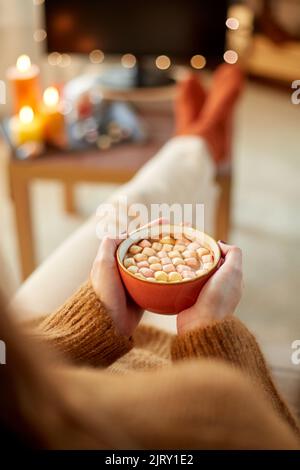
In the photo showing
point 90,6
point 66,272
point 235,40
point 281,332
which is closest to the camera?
point 66,272

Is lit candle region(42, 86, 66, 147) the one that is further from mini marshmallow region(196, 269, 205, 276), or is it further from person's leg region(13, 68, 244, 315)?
mini marshmallow region(196, 269, 205, 276)

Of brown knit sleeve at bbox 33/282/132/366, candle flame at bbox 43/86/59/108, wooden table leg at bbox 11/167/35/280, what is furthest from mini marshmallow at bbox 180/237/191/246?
candle flame at bbox 43/86/59/108

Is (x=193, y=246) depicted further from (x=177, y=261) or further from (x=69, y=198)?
(x=69, y=198)

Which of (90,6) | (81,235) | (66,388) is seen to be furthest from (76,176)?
(66,388)

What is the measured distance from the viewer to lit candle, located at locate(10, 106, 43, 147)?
148 centimetres

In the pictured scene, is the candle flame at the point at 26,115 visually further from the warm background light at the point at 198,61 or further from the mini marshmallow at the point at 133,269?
the mini marshmallow at the point at 133,269

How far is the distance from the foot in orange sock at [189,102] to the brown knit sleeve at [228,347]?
975 mm

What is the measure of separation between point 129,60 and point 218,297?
1463 mm

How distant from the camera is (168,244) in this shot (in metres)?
0.62

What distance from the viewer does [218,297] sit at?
0.60 meters

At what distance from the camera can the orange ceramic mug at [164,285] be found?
0.59 metres

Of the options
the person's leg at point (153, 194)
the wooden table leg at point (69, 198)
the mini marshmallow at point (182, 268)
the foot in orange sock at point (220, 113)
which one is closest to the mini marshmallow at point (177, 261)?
the mini marshmallow at point (182, 268)

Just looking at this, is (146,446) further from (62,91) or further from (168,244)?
(62,91)
